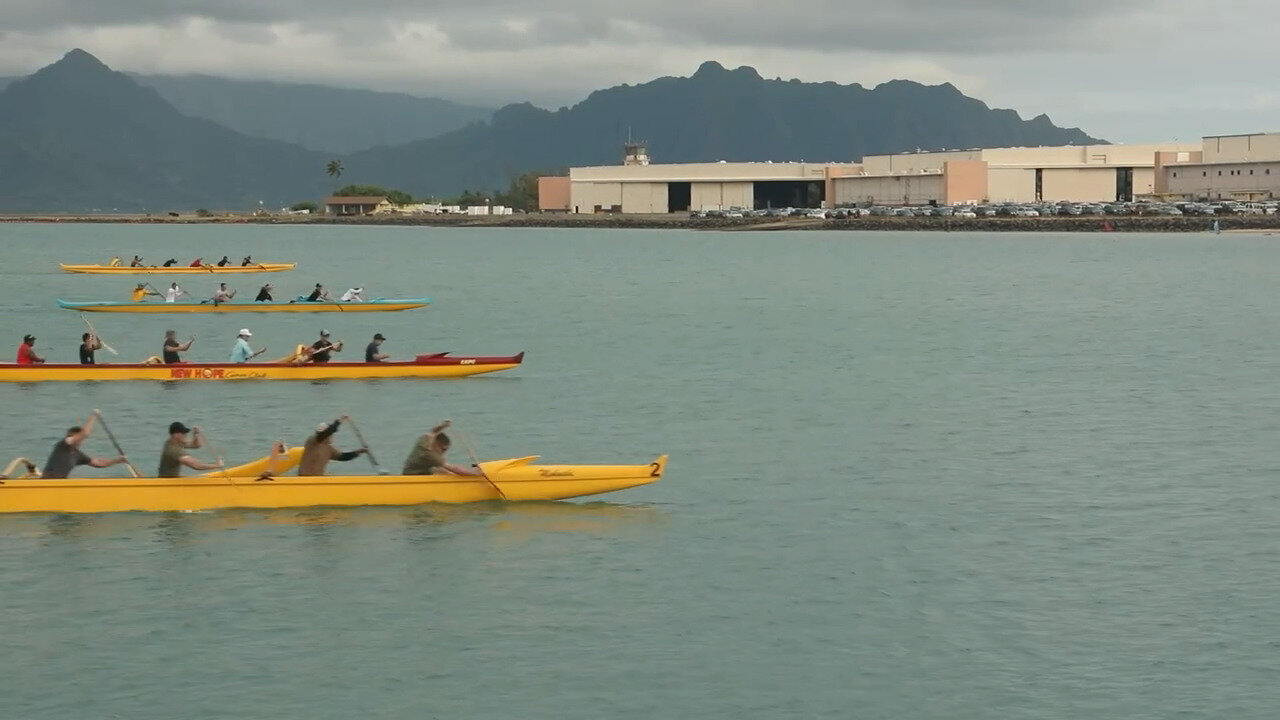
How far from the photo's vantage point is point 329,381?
47.1 metres

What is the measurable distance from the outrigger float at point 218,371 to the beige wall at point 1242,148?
14773 cm

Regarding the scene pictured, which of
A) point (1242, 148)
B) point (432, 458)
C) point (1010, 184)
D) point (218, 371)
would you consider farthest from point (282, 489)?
point (1010, 184)

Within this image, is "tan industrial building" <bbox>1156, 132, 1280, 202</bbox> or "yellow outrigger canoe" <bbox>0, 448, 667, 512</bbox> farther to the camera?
"tan industrial building" <bbox>1156, 132, 1280, 202</bbox>

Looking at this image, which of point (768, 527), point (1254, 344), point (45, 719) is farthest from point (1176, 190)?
point (45, 719)

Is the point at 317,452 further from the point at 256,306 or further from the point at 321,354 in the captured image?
the point at 256,306

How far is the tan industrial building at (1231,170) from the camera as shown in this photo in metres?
177

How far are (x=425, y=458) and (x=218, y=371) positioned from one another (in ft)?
67.5

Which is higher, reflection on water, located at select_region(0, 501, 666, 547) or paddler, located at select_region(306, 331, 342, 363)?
paddler, located at select_region(306, 331, 342, 363)

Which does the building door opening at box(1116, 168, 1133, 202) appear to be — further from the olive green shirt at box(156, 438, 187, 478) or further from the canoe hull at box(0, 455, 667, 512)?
the olive green shirt at box(156, 438, 187, 478)

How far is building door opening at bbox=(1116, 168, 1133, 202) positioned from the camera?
19562cm

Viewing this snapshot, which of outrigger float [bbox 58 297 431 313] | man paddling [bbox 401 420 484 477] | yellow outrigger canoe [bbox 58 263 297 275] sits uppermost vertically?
yellow outrigger canoe [bbox 58 263 297 275]

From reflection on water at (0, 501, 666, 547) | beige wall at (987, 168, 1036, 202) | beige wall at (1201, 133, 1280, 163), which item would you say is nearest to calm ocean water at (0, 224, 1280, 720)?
reflection on water at (0, 501, 666, 547)

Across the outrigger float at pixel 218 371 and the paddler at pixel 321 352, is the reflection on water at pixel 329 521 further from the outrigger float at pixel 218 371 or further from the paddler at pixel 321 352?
the outrigger float at pixel 218 371

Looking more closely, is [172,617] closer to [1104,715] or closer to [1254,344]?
[1104,715]
